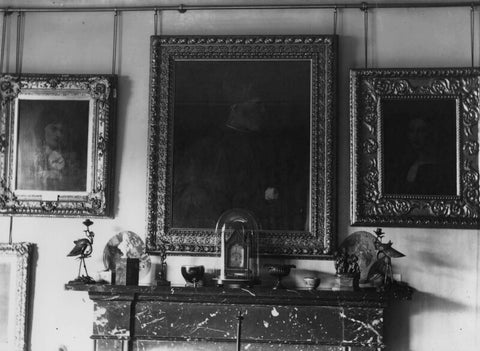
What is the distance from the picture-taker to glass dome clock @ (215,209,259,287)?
5191 mm

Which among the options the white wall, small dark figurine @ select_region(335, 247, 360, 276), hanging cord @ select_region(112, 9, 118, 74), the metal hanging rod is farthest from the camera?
hanging cord @ select_region(112, 9, 118, 74)

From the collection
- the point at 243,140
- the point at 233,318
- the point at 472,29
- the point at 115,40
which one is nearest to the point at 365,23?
the point at 472,29

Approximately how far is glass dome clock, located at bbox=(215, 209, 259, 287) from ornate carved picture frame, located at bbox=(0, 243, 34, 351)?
4.81 ft

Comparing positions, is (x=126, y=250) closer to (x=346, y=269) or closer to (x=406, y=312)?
(x=346, y=269)

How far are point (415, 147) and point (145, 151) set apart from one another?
6.64 ft

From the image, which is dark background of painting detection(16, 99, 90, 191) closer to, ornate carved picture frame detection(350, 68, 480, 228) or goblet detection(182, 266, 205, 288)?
goblet detection(182, 266, 205, 288)

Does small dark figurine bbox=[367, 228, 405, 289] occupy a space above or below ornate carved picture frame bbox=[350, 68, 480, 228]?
below

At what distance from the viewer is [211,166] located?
545cm

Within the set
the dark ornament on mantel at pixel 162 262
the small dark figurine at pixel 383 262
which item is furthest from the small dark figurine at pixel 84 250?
the small dark figurine at pixel 383 262

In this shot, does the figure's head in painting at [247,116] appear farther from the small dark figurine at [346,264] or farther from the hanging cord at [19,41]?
the hanging cord at [19,41]

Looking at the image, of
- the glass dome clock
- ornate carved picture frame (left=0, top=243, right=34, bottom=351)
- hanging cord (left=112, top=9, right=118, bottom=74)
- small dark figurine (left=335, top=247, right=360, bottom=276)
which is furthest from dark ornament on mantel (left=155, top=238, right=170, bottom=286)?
hanging cord (left=112, top=9, right=118, bottom=74)

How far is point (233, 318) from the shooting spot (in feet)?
16.9

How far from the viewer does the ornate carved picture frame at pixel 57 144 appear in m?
5.52

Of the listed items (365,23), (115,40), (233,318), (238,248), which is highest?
(365,23)
